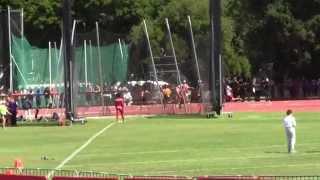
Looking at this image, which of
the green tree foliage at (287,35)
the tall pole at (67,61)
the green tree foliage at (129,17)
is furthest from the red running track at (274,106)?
the green tree foliage at (129,17)

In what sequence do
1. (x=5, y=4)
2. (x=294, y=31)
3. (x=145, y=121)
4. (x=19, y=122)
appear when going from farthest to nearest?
(x=5, y=4)
(x=294, y=31)
(x=19, y=122)
(x=145, y=121)

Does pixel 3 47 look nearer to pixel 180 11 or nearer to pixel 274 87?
pixel 274 87

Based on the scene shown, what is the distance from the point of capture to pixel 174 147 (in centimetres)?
2770

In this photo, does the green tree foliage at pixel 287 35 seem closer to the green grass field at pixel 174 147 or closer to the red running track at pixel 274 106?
the red running track at pixel 274 106

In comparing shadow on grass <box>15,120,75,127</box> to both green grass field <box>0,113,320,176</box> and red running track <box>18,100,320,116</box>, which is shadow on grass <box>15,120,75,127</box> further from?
red running track <box>18,100,320,116</box>

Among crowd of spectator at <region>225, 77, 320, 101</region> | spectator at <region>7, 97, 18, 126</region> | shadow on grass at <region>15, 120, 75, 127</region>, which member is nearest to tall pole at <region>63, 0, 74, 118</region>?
shadow on grass at <region>15, 120, 75, 127</region>

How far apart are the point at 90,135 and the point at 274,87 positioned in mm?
40311

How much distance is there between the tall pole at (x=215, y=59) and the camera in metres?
46.2

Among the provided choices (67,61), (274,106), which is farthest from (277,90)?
(67,61)

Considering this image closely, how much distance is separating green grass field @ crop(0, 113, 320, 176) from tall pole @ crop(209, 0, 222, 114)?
3.06 metres

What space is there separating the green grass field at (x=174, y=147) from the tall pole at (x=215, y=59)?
10.0 feet

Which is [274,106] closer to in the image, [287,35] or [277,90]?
[277,90]

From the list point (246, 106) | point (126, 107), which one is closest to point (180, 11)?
point (246, 106)

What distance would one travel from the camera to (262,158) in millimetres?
22891
